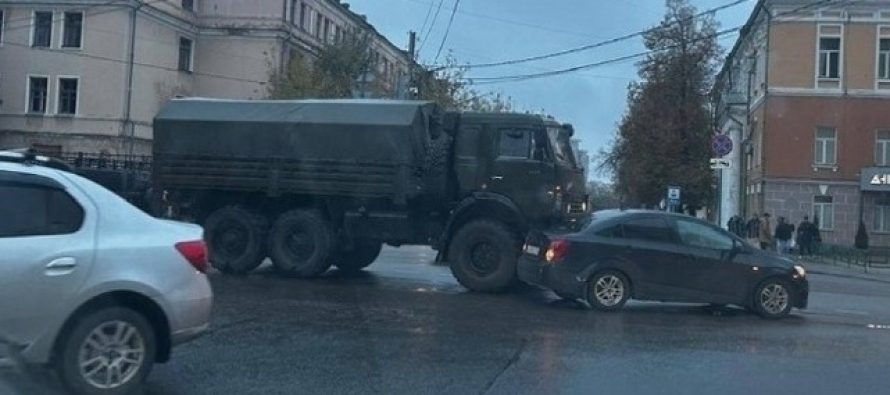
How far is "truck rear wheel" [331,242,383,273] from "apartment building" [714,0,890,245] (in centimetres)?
2984

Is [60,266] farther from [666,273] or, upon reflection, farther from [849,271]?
[849,271]

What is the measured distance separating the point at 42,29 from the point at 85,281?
46.6 meters

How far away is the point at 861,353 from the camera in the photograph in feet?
37.5

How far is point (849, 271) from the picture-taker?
103ft

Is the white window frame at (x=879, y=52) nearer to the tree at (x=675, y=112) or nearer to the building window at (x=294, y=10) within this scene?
the tree at (x=675, y=112)

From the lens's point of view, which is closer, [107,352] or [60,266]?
[60,266]

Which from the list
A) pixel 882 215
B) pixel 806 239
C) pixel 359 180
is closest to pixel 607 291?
pixel 359 180

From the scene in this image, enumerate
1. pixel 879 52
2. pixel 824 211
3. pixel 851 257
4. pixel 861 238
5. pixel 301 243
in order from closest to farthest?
pixel 301 243 → pixel 851 257 → pixel 861 238 → pixel 879 52 → pixel 824 211

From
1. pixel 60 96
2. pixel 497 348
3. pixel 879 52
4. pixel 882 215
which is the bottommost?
pixel 497 348

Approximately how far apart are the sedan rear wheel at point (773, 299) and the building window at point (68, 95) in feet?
138

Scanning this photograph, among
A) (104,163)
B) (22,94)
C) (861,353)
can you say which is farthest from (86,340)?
(22,94)

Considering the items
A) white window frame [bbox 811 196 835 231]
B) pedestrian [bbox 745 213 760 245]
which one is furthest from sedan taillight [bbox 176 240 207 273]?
white window frame [bbox 811 196 835 231]

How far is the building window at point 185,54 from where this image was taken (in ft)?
178

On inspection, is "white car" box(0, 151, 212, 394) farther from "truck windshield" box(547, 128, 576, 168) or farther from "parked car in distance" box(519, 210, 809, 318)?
"truck windshield" box(547, 128, 576, 168)
